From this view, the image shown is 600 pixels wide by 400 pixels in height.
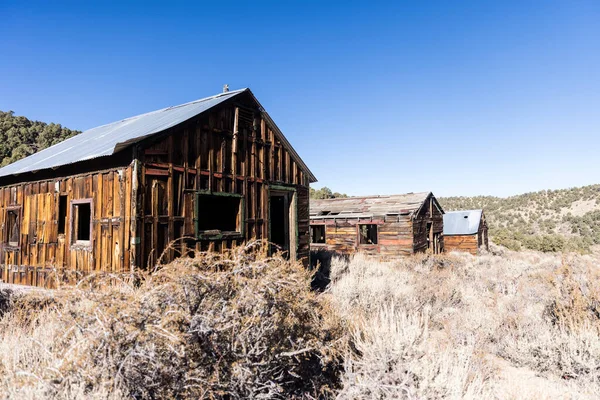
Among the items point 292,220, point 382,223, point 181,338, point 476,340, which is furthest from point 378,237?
point 181,338

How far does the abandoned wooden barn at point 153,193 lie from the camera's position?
7.85 meters

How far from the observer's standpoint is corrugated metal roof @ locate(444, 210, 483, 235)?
25725mm

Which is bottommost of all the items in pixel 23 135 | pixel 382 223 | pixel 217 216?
pixel 382 223

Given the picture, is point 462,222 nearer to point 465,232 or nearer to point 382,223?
point 465,232

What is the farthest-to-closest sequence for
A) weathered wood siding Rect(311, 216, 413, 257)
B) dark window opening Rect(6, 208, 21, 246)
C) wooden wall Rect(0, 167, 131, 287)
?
weathered wood siding Rect(311, 216, 413, 257), dark window opening Rect(6, 208, 21, 246), wooden wall Rect(0, 167, 131, 287)

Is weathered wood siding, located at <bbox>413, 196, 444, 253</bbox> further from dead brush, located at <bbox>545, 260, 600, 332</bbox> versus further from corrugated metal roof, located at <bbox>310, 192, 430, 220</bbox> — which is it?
dead brush, located at <bbox>545, 260, 600, 332</bbox>

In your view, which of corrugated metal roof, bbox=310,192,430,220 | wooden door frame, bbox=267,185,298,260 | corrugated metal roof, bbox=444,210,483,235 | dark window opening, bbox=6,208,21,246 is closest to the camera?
dark window opening, bbox=6,208,21,246

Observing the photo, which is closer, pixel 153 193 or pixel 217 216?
pixel 153 193

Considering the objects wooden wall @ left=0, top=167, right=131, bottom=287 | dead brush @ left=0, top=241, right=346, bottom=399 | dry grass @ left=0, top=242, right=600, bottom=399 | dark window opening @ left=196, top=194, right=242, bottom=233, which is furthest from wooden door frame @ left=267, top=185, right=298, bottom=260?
dead brush @ left=0, top=241, right=346, bottom=399

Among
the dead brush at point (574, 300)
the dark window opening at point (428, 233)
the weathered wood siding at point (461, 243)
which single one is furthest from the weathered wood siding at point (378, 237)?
the dead brush at point (574, 300)

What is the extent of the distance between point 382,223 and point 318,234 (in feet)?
18.1

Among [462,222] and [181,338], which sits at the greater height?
[462,222]

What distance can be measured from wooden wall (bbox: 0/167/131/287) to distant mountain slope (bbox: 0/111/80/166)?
23.6 m

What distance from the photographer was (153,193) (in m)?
8.01
